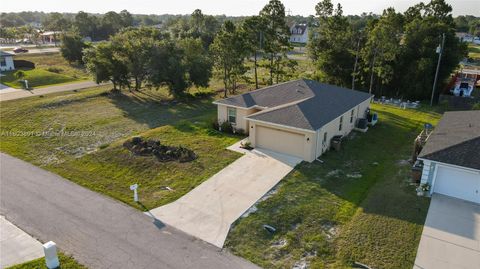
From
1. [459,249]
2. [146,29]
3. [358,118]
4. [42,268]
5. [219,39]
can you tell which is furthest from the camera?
[146,29]

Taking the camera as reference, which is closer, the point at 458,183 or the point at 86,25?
the point at 458,183

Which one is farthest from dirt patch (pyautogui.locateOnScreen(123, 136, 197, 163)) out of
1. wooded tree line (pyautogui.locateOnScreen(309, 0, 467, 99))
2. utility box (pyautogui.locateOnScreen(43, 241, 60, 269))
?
wooded tree line (pyautogui.locateOnScreen(309, 0, 467, 99))

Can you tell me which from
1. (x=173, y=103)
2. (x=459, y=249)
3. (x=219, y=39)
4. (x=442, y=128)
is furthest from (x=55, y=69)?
(x=459, y=249)

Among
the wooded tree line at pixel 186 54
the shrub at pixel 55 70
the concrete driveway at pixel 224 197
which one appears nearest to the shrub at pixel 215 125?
the concrete driveway at pixel 224 197

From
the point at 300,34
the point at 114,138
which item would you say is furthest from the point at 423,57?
the point at 300,34

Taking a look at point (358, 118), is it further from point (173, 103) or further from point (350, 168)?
point (173, 103)

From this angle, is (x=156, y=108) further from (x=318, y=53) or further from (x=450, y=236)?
(x=450, y=236)

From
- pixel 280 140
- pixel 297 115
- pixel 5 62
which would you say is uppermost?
pixel 5 62
